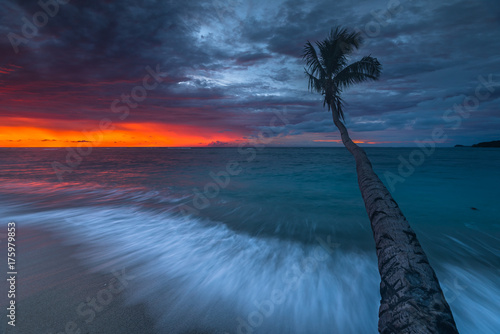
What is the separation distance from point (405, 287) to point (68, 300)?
4.83 metres

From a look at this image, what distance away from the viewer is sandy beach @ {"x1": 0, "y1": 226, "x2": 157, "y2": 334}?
2988mm

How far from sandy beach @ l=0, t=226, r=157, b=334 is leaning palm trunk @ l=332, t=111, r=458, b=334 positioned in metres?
3.13

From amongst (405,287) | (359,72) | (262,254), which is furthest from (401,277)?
(359,72)

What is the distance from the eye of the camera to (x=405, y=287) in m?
2.18

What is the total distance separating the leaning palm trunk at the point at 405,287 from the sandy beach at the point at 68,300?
3.13 m

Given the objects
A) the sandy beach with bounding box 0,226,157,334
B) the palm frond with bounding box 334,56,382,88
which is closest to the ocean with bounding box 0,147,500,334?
the sandy beach with bounding box 0,226,157,334

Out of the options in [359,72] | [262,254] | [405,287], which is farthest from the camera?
[359,72]

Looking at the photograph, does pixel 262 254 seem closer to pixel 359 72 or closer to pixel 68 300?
pixel 68 300

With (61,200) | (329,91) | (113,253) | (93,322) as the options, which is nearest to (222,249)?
(113,253)

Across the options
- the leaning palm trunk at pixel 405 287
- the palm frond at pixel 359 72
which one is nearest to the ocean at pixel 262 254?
the leaning palm trunk at pixel 405 287

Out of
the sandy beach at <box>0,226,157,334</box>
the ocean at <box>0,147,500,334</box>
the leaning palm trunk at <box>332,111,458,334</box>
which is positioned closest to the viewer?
the leaning palm trunk at <box>332,111,458,334</box>

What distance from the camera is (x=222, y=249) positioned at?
6133mm

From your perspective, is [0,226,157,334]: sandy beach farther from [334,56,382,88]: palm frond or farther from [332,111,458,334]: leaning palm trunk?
[334,56,382,88]: palm frond

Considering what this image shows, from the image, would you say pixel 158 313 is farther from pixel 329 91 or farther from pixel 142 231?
pixel 329 91
